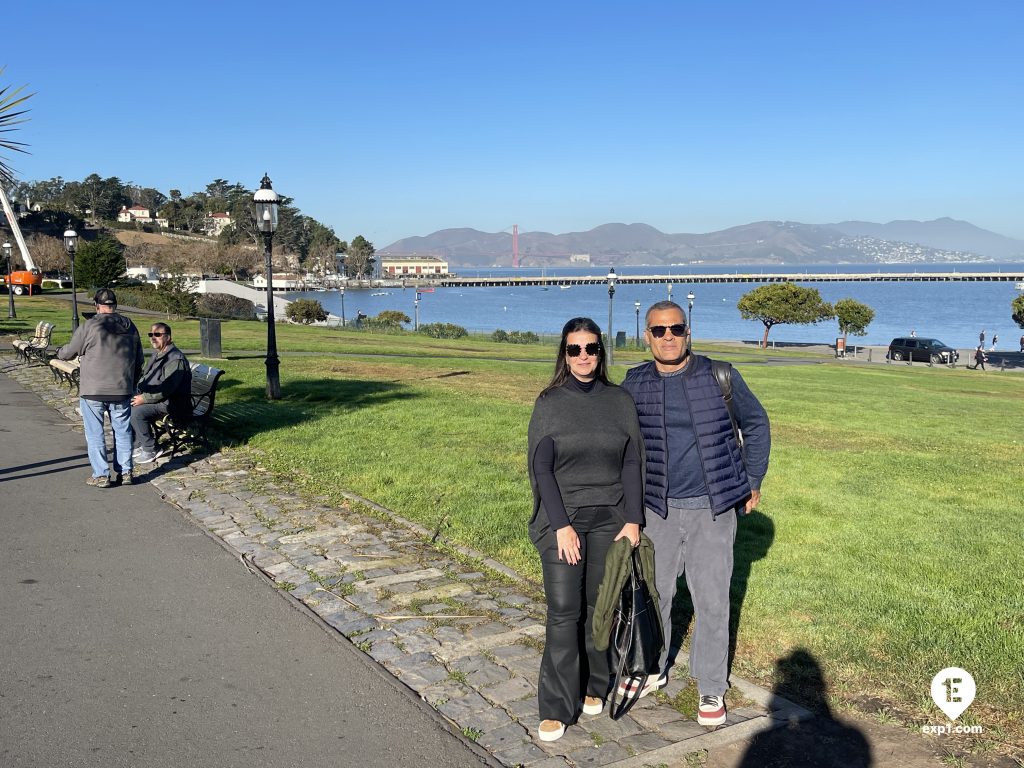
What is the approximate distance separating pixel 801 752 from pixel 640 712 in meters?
0.72

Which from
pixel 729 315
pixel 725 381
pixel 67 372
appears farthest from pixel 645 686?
pixel 729 315

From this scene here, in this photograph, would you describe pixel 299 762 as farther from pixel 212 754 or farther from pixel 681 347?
pixel 681 347

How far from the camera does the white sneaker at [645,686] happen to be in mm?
4109

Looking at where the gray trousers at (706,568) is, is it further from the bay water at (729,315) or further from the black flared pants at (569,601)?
the bay water at (729,315)

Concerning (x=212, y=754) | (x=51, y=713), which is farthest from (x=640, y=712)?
(x=51, y=713)

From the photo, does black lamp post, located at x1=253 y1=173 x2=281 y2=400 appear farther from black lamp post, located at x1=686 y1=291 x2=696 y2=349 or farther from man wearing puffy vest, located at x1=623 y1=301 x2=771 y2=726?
man wearing puffy vest, located at x1=623 y1=301 x2=771 y2=726

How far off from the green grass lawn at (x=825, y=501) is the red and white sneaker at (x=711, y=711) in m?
0.57

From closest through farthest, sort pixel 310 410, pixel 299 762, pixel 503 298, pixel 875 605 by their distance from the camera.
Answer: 1. pixel 299 762
2. pixel 875 605
3. pixel 310 410
4. pixel 503 298

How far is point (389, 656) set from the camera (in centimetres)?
462

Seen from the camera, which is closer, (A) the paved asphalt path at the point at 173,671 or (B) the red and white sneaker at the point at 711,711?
(A) the paved asphalt path at the point at 173,671

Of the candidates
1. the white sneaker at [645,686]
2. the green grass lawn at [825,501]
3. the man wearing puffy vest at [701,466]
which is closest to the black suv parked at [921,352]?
the green grass lawn at [825,501]

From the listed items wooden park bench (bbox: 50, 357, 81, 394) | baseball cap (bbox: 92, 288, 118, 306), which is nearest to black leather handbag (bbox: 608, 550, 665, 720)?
baseball cap (bbox: 92, 288, 118, 306)

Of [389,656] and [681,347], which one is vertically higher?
[681,347]

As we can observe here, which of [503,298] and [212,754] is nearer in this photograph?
[212,754]
